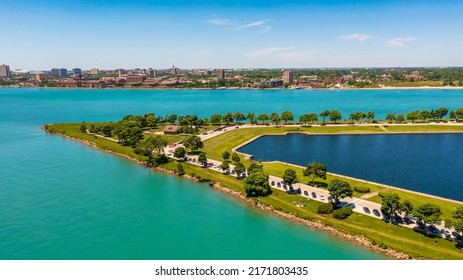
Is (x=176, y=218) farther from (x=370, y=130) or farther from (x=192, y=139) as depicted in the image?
(x=370, y=130)

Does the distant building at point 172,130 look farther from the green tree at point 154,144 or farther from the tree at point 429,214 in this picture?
the tree at point 429,214

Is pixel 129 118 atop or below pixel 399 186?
atop

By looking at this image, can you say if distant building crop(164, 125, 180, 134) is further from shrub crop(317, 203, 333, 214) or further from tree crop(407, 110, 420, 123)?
tree crop(407, 110, 420, 123)

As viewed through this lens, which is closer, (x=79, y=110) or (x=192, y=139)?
(x=192, y=139)

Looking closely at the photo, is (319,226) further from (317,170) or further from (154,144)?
(154,144)

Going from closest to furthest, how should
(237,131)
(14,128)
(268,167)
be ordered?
(268,167), (237,131), (14,128)

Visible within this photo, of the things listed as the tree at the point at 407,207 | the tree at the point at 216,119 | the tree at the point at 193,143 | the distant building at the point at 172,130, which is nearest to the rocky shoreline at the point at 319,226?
Result: the tree at the point at 407,207

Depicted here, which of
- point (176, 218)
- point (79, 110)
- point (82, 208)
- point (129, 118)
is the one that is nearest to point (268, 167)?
point (176, 218)
